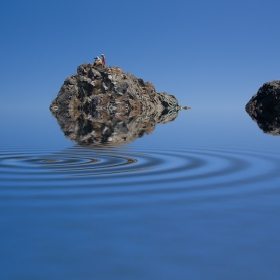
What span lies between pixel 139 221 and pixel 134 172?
193 inches

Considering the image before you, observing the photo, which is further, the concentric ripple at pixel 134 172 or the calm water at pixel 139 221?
the concentric ripple at pixel 134 172

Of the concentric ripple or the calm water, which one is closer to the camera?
the calm water

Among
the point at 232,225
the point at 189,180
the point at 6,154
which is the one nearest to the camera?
the point at 232,225

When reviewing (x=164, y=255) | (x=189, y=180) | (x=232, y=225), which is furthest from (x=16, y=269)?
(x=189, y=180)

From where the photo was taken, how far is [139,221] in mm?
6508

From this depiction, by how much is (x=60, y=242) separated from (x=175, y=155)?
35.9 feet

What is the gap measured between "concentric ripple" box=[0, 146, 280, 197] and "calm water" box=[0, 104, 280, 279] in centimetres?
3

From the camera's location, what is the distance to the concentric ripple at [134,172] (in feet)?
29.8

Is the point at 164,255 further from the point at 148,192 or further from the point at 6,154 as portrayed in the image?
the point at 6,154

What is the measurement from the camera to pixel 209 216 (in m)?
6.84

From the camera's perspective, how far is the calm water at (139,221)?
4.69m

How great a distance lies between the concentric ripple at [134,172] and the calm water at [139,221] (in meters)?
0.03

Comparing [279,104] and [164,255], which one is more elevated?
[279,104]

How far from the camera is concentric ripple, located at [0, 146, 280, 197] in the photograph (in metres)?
9.08
